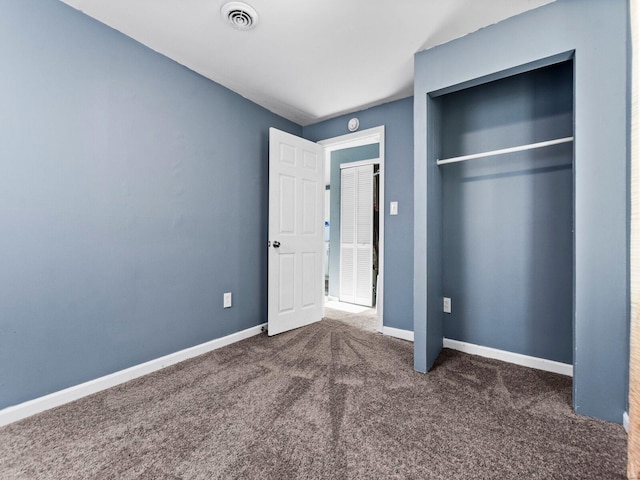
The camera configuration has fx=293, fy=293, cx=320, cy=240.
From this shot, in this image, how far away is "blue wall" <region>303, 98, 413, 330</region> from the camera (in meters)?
2.83

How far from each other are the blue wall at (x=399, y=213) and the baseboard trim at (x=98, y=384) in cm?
163

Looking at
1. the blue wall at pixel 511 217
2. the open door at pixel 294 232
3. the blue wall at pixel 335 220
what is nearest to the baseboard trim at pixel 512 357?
the blue wall at pixel 511 217

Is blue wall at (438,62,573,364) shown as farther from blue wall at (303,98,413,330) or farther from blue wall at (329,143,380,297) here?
blue wall at (329,143,380,297)

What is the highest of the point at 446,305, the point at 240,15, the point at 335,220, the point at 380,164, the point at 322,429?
the point at 240,15

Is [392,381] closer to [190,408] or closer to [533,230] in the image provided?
[190,408]

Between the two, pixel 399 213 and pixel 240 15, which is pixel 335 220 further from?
pixel 240 15

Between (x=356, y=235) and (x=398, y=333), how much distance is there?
1.75 metres

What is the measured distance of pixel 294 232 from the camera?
3070 mm

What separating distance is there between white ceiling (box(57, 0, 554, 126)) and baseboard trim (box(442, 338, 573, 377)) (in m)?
2.28

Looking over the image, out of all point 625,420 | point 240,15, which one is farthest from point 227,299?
point 625,420

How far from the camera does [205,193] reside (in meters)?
2.47

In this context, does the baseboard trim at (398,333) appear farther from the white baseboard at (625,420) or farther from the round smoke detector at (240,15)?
the round smoke detector at (240,15)

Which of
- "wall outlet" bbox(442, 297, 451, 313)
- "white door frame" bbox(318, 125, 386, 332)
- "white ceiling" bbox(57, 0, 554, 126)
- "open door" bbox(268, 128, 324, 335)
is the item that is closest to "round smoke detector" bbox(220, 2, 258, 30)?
"white ceiling" bbox(57, 0, 554, 126)

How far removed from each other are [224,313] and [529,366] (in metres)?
2.45
